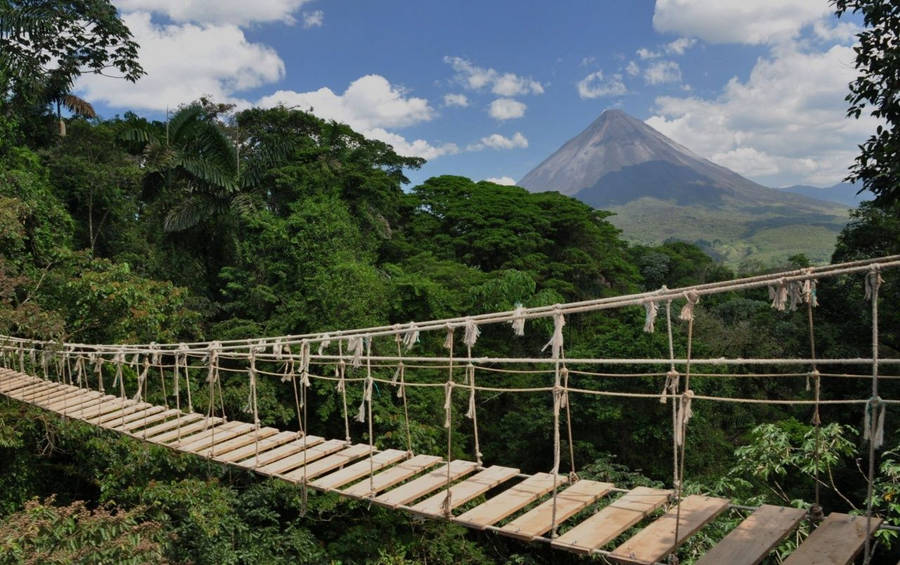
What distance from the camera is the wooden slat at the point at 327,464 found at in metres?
3.26

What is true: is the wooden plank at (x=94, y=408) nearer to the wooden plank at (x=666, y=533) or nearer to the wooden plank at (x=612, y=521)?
the wooden plank at (x=612, y=521)

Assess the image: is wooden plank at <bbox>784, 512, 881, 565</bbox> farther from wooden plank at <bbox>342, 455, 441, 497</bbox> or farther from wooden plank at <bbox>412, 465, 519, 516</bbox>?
wooden plank at <bbox>342, 455, 441, 497</bbox>

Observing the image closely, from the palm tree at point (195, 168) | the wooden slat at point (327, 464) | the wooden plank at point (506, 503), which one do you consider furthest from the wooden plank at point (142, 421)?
the palm tree at point (195, 168)

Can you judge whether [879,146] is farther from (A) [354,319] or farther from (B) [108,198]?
(B) [108,198]

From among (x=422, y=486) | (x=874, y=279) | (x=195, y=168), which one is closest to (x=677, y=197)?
(x=195, y=168)

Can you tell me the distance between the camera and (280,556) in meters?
5.96

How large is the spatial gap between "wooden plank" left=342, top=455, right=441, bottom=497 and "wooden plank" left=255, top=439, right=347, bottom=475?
0.44m

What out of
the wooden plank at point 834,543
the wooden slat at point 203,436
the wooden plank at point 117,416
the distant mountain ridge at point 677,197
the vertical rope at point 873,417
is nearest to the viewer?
the vertical rope at point 873,417

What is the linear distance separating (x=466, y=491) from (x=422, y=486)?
0.23 m

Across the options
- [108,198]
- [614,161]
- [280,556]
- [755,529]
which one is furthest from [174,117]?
[614,161]

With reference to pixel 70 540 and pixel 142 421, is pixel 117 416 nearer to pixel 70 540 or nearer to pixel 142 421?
pixel 142 421

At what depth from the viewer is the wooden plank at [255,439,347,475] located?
3350 mm

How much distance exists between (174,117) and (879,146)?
9999 millimetres

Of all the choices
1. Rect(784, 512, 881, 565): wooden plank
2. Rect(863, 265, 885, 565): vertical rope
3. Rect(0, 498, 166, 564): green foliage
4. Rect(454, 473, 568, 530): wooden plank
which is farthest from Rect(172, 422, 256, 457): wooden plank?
Rect(863, 265, 885, 565): vertical rope
